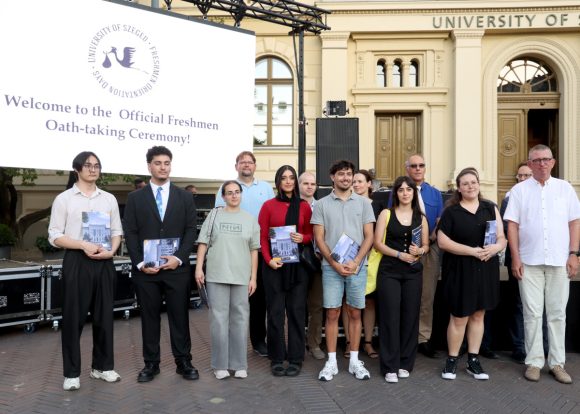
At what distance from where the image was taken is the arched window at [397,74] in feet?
45.5

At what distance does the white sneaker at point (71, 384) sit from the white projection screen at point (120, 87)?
3.32m

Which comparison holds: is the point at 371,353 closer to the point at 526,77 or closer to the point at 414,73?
the point at 414,73

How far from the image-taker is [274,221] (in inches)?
185

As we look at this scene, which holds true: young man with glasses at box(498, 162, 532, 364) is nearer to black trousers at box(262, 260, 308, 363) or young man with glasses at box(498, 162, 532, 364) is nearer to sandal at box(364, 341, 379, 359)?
sandal at box(364, 341, 379, 359)

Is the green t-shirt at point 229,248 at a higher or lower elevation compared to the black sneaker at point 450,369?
higher

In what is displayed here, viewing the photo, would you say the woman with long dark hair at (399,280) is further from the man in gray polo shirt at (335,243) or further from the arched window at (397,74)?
the arched window at (397,74)

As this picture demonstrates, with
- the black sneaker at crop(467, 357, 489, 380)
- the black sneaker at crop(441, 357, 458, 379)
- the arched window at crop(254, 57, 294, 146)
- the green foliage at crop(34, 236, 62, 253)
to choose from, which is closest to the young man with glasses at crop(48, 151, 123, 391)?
the black sneaker at crop(441, 357, 458, 379)

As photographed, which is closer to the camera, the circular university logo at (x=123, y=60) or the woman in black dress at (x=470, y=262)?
the woman in black dress at (x=470, y=262)

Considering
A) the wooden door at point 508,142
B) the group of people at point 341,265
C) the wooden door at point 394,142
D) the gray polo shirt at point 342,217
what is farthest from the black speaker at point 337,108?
the gray polo shirt at point 342,217

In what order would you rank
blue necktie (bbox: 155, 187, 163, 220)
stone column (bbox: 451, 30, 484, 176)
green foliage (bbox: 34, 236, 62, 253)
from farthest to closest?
stone column (bbox: 451, 30, 484, 176), green foliage (bbox: 34, 236, 62, 253), blue necktie (bbox: 155, 187, 163, 220)

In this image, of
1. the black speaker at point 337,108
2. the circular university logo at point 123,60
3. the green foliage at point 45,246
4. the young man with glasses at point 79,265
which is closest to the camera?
the young man with glasses at point 79,265

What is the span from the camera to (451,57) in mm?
13617

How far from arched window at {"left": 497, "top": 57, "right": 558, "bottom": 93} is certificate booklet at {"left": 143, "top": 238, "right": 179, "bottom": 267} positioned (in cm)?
1211

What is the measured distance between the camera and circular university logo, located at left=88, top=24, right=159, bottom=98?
7.23m
